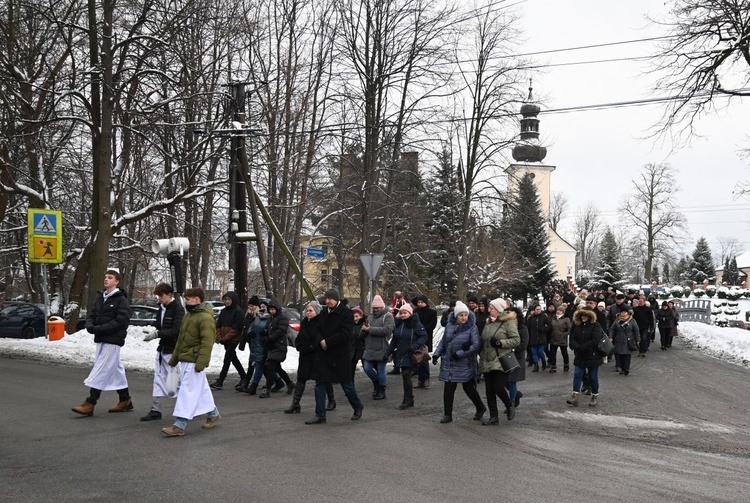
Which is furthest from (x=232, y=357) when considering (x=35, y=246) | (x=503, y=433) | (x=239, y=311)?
(x=35, y=246)

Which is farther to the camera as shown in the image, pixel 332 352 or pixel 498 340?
pixel 498 340

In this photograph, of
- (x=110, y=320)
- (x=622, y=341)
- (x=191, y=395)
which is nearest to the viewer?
(x=191, y=395)

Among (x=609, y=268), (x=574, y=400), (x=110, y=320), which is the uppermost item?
(x=609, y=268)

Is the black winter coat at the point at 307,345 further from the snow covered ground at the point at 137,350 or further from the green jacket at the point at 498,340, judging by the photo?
the snow covered ground at the point at 137,350

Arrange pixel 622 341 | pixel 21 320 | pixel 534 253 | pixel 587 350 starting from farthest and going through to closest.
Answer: pixel 534 253
pixel 21 320
pixel 622 341
pixel 587 350

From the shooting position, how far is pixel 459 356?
1041cm

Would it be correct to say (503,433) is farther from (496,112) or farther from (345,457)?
(496,112)

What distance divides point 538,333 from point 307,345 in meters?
9.13

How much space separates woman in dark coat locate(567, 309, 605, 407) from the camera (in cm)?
1267

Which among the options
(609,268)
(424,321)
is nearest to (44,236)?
(424,321)

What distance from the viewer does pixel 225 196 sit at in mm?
27031

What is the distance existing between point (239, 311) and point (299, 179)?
22.2m

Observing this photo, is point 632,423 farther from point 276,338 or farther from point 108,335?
point 108,335

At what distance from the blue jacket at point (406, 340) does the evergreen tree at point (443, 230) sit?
34392mm
